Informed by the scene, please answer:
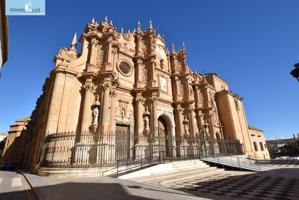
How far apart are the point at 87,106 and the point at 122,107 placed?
3.31 metres

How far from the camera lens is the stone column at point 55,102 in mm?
10742

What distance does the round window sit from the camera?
16375 millimetres

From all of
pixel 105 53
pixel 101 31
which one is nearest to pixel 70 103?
pixel 105 53

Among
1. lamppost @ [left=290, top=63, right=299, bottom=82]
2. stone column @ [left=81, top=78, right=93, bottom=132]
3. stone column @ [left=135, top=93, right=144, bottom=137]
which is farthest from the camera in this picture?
stone column @ [left=135, top=93, right=144, bottom=137]

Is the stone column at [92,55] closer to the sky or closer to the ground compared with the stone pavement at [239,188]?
closer to the sky

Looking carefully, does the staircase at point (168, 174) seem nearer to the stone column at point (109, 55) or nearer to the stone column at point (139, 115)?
the stone column at point (139, 115)

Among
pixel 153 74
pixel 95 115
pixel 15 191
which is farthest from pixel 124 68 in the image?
pixel 15 191

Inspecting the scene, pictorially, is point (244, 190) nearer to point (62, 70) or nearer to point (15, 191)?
point (15, 191)

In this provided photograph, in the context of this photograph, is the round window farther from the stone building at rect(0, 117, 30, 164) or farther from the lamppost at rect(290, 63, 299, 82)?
the stone building at rect(0, 117, 30, 164)

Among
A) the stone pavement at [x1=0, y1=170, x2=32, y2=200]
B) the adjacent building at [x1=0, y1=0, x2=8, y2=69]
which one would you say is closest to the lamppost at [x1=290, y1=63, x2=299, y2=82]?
the stone pavement at [x1=0, y1=170, x2=32, y2=200]

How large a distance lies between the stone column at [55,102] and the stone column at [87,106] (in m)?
1.61

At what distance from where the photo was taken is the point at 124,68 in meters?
16.7

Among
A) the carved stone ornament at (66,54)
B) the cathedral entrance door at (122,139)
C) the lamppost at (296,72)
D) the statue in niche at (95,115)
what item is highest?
the carved stone ornament at (66,54)

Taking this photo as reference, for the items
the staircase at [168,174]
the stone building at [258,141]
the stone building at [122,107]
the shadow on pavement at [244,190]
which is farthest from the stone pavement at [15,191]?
the stone building at [258,141]
